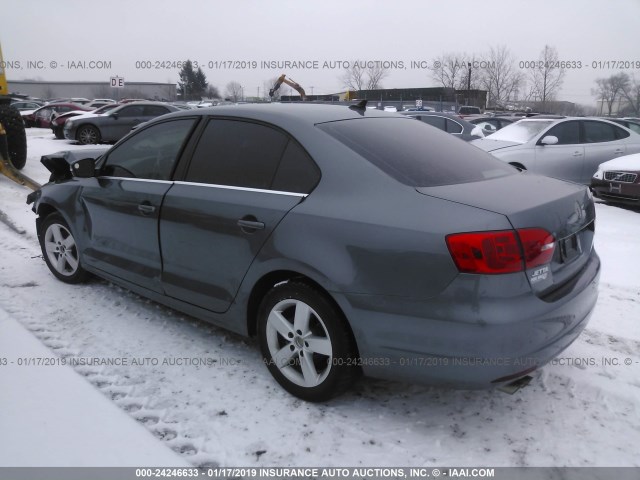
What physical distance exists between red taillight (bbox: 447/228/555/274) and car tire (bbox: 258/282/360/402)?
692 millimetres

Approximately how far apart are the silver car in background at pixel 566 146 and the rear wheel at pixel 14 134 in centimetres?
874

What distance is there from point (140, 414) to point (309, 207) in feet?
4.61

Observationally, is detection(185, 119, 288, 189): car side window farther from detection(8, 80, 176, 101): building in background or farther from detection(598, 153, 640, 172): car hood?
detection(8, 80, 176, 101): building in background

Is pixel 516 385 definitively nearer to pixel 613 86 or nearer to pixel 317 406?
pixel 317 406

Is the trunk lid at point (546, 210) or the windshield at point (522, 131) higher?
the windshield at point (522, 131)

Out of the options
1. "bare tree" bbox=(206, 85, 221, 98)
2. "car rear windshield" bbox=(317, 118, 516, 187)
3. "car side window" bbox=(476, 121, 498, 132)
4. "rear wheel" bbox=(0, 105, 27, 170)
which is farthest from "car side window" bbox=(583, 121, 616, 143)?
"bare tree" bbox=(206, 85, 221, 98)

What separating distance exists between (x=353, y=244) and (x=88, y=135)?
50.1ft

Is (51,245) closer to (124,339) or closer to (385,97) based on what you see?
(124,339)

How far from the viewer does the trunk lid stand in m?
2.33

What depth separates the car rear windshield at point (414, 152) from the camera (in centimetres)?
265

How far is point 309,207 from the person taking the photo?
104 inches

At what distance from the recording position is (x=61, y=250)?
4.45 metres

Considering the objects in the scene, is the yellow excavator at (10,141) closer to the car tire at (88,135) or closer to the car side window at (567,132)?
the car tire at (88,135)

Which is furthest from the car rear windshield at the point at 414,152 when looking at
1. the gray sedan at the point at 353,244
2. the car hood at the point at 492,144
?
the car hood at the point at 492,144
